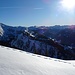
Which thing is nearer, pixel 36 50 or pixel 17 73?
pixel 17 73

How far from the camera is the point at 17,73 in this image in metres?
3.52

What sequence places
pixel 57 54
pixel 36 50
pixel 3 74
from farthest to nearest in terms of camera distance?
pixel 36 50 < pixel 57 54 < pixel 3 74

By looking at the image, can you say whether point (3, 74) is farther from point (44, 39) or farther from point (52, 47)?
point (44, 39)

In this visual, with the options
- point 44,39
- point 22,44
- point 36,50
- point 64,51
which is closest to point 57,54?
point 64,51

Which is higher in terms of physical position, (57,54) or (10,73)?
(10,73)

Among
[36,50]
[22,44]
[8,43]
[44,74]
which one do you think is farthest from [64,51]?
[44,74]

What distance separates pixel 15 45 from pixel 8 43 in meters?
11.1

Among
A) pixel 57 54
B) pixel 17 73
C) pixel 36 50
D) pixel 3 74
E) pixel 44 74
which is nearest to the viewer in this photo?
pixel 3 74

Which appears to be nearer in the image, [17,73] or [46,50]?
[17,73]

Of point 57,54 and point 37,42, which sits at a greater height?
point 37,42

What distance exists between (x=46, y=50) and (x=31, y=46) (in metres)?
16.3

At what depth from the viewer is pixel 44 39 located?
6781 inches

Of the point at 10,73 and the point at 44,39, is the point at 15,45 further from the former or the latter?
the point at 10,73

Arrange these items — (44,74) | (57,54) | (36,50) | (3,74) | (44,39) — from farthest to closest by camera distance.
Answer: (44,39)
(36,50)
(57,54)
(44,74)
(3,74)
